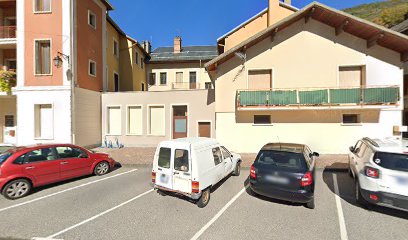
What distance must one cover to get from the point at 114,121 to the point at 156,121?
3.16m

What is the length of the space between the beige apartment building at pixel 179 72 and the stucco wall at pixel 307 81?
11415mm

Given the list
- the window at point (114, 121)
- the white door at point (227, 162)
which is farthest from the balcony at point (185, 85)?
the white door at point (227, 162)

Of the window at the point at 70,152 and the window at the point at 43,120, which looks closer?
the window at the point at 70,152

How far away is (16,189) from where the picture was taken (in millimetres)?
5898

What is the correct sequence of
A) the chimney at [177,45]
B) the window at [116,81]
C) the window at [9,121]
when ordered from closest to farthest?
the window at [9,121] → the window at [116,81] → the chimney at [177,45]

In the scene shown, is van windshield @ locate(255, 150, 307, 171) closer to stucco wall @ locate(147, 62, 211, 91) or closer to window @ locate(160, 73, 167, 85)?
stucco wall @ locate(147, 62, 211, 91)

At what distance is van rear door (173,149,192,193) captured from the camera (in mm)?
5008

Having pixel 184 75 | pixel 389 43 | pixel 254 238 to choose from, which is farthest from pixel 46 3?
pixel 389 43

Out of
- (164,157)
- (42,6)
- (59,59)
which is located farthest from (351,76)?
(42,6)

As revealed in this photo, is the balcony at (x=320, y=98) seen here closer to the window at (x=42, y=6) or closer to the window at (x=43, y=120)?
the window at (x=43, y=120)

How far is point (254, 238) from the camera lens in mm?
3861

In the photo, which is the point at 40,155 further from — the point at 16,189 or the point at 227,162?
the point at 227,162

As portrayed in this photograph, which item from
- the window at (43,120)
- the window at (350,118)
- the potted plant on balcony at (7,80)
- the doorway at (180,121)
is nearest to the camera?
the window at (350,118)

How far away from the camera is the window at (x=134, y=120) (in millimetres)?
15172
